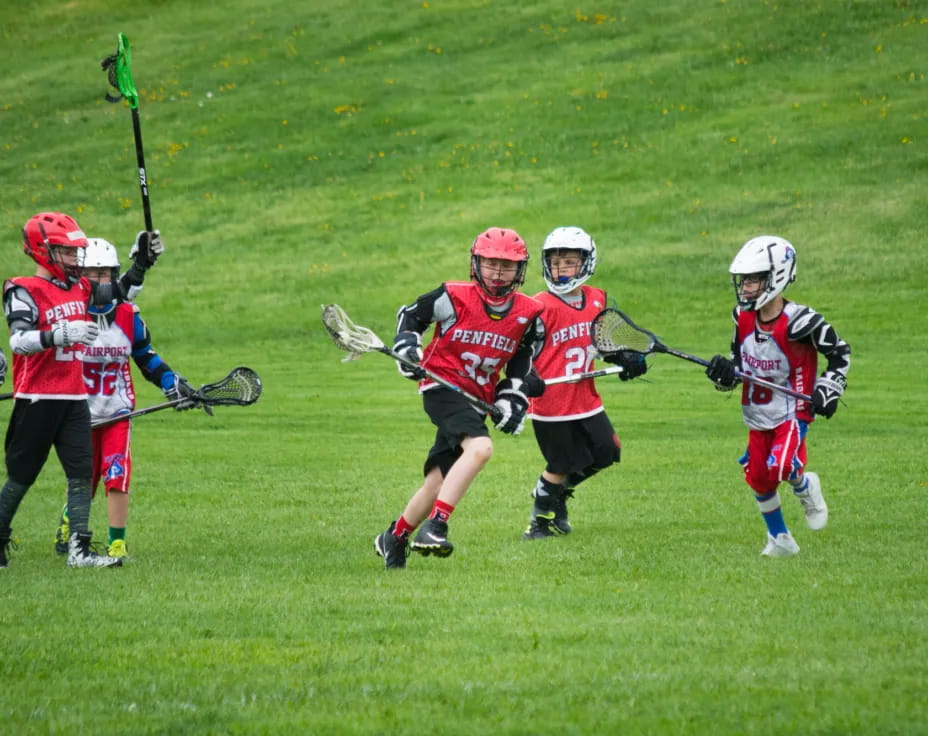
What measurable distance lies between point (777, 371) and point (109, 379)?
4.70m

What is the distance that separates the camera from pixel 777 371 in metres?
9.88

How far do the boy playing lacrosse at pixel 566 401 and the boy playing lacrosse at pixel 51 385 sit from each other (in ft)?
10.7

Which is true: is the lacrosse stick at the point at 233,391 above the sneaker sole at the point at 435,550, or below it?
above

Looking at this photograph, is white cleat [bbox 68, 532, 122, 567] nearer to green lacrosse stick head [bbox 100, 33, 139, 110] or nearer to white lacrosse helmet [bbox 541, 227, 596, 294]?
green lacrosse stick head [bbox 100, 33, 139, 110]

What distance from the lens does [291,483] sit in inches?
572

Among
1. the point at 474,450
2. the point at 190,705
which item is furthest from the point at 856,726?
the point at 474,450

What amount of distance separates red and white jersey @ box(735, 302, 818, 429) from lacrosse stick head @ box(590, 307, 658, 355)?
0.73m

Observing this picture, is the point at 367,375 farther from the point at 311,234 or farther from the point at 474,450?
the point at 474,450

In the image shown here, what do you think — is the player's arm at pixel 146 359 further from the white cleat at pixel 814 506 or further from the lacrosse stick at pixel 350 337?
the white cleat at pixel 814 506

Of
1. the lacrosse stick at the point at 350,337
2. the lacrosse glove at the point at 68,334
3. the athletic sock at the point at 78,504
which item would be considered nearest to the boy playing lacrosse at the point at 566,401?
the lacrosse stick at the point at 350,337

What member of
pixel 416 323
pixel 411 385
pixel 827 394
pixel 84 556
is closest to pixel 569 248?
pixel 416 323

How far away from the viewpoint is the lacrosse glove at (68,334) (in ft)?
30.6

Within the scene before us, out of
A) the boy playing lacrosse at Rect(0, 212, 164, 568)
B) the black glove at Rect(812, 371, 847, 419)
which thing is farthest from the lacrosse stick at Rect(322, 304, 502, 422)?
the black glove at Rect(812, 371, 847, 419)

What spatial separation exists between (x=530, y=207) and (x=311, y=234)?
5462 millimetres
